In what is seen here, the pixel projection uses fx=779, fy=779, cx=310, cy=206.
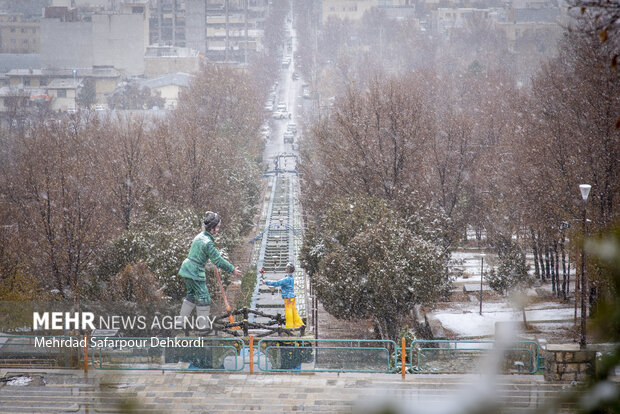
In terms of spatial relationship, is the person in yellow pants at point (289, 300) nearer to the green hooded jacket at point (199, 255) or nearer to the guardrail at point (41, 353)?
the green hooded jacket at point (199, 255)

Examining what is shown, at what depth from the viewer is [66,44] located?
354ft

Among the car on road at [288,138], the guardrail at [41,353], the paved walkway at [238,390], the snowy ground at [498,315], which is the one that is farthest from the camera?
the car on road at [288,138]

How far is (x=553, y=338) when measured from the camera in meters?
22.6

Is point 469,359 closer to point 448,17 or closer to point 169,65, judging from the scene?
point 169,65

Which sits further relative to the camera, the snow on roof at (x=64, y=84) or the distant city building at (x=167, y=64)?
the distant city building at (x=167, y=64)

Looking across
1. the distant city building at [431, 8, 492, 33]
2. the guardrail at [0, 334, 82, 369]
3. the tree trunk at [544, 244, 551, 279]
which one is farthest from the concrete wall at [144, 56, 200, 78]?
the guardrail at [0, 334, 82, 369]

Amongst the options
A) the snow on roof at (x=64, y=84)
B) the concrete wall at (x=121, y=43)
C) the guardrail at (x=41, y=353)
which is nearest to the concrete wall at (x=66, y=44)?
the concrete wall at (x=121, y=43)

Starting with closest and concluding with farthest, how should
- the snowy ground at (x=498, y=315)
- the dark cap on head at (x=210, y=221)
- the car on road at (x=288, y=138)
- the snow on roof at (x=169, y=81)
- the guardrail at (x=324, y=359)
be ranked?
the dark cap on head at (x=210, y=221), the guardrail at (x=324, y=359), the snowy ground at (x=498, y=315), the car on road at (x=288, y=138), the snow on roof at (x=169, y=81)

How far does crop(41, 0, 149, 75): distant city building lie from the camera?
10712 centimetres

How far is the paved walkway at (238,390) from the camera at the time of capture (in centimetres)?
1271

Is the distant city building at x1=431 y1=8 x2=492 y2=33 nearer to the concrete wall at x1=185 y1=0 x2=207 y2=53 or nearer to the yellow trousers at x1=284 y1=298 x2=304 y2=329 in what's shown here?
the concrete wall at x1=185 y1=0 x2=207 y2=53

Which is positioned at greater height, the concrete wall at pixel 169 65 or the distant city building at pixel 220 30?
the distant city building at pixel 220 30

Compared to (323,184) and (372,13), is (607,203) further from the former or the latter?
(372,13)

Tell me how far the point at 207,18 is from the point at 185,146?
100543 mm
